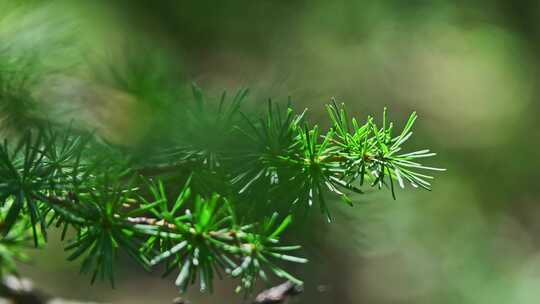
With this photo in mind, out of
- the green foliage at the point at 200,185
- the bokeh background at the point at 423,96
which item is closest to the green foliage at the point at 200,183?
the green foliage at the point at 200,185

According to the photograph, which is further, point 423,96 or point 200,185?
point 423,96

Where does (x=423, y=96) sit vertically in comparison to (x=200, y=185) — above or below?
above

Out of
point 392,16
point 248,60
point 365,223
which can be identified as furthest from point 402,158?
point 248,60

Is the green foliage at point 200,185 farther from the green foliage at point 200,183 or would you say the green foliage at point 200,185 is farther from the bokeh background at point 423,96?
the bokeh background at point 423,96

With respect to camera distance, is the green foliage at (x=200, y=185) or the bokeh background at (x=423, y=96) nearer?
the green foliage at (x=200, y=185)

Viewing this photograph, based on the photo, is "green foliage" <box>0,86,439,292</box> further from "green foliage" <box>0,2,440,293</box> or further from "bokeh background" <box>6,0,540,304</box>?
"bokeh background" <box>6,0,540,304</box>

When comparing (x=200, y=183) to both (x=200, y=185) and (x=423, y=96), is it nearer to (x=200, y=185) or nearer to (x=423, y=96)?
(x=200, y=185)

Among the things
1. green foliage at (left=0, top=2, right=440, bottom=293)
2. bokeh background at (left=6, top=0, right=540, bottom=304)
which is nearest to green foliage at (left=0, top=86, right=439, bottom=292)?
green foliage at (left=0, top=2, right=440, bottom=293)

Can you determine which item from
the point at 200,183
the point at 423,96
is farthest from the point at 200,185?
the point at 423,96
